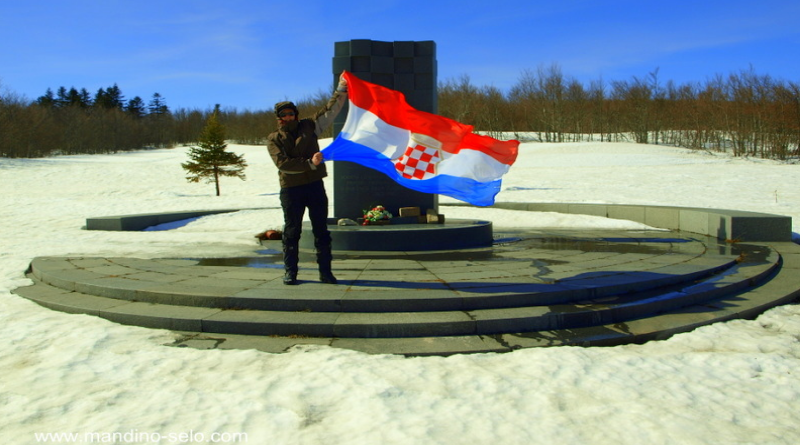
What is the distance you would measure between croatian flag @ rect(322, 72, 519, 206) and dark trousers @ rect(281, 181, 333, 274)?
1.32m

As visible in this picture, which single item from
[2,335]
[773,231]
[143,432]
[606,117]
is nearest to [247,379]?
[143,432]

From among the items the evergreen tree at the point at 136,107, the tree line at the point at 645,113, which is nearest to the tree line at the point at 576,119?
the tree line at the point at 645,113

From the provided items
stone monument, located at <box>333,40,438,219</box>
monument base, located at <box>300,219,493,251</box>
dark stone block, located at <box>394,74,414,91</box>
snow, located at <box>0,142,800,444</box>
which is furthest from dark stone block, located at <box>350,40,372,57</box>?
snow, located at <box>0,142,800,444</box>

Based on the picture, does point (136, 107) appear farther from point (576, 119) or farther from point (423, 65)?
point (423, 65)

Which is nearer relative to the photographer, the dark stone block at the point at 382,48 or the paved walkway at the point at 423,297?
the paved walkway at the point at 423,297

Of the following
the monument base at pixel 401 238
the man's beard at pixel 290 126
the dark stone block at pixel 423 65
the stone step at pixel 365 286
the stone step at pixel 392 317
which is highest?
the dark stone block at pixel 423 65

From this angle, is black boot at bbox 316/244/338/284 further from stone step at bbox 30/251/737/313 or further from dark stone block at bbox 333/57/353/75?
dark stone block at bbox 333/57/353/75

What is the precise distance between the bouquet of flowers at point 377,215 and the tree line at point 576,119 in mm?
38502

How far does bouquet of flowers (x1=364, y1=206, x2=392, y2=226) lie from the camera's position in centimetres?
1036

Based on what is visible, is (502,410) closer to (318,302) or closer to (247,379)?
(247,379)

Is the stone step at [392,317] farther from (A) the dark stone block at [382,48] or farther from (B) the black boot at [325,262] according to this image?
(A) the dark stone block at [382,48]

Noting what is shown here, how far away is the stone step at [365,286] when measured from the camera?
557 centimetres

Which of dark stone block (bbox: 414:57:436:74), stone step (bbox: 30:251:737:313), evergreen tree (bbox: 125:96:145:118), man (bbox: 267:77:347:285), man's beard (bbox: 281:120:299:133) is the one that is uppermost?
evergreen tree (bbox: 125:96:145:118)

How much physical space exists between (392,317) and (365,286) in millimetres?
995
